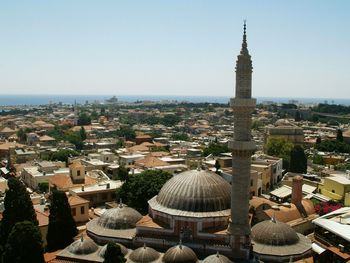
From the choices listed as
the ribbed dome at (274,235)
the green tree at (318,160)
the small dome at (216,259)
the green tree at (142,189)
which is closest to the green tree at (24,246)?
the small dome at (216,259)

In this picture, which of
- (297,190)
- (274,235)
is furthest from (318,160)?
(274,235)

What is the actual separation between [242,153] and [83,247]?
1018 centimetres

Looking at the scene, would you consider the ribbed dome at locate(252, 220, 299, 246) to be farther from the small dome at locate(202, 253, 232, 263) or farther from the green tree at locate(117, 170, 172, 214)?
the green tree at locate(117, 170, 172, 214)

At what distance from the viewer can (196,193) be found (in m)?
24.0

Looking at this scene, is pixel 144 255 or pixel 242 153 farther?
pixel 242 153

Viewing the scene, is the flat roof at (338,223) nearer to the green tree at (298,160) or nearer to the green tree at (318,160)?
the green tree at (298,160)

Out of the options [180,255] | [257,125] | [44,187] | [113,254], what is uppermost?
[113,254]

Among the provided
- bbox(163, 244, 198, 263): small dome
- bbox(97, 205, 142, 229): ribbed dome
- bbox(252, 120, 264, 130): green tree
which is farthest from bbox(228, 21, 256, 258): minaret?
bbox(252, 120, 264, 130): green tree

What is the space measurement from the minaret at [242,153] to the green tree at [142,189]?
11.4 m

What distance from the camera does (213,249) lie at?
22.2m

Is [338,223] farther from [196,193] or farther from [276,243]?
[196,193]

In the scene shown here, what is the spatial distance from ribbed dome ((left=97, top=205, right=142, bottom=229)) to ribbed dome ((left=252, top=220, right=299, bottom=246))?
288 inches

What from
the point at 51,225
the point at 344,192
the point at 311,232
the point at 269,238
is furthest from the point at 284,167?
the point at 51,225

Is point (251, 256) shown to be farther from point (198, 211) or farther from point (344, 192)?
point (344, 192)
